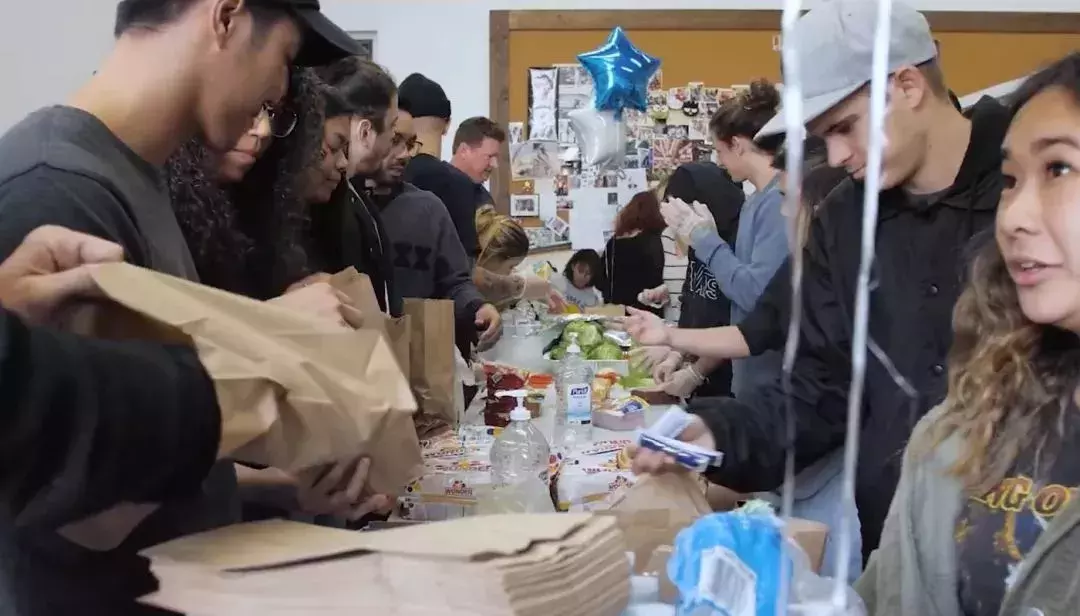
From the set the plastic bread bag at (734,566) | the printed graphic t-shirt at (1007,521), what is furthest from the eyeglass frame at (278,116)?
the printed graphic t-shirt at (1007,521)

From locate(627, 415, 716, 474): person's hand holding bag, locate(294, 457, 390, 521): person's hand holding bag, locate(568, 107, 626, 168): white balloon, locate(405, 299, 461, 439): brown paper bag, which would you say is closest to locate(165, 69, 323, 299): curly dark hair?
locate(405, 299, 461, 439): brown paper bag

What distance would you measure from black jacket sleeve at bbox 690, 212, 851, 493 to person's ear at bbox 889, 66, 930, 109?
227 millimetres

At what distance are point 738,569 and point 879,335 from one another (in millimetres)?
673

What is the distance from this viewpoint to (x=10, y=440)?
469mm

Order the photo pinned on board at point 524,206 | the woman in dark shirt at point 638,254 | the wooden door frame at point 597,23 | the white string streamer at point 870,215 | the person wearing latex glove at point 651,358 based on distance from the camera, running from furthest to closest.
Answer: the photo pinned on board at point 524,206 < the wooden door frame at point 597,23 < the woman in dark shirt at point 638,254 < the person wearing latex glove at point 651,358 < the white string streamer at point 870,215

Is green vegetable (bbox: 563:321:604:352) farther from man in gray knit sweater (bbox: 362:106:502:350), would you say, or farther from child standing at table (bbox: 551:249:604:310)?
child standing at table (bbox: 551:249:604:310)

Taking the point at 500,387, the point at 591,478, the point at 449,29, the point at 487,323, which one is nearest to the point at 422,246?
the point at 487,323

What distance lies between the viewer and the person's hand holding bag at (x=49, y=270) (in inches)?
23.2

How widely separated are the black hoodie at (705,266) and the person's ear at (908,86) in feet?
4.69

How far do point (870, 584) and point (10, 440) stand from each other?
882 millimetres

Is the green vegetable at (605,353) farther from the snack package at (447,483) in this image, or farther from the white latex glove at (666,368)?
the snack package at (447,483)

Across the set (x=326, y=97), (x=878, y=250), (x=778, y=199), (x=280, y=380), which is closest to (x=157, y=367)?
(x=280, y=380)

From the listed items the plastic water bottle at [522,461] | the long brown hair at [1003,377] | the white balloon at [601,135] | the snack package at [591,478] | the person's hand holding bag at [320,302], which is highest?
the white balloon at [601,135]

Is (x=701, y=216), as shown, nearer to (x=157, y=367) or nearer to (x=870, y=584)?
(x=870, y=584)
